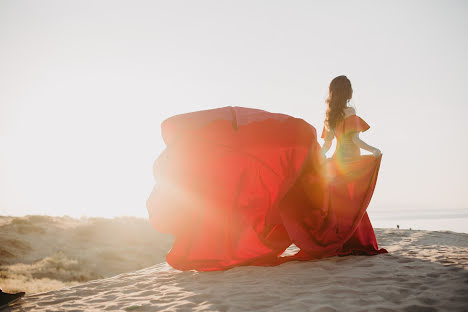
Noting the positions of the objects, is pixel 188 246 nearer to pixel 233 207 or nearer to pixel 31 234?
pixel 233 207

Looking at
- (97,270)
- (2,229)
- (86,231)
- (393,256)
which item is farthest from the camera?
(86,231)

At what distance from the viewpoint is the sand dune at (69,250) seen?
44.4 ft

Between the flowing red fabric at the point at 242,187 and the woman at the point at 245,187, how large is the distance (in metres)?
0.02

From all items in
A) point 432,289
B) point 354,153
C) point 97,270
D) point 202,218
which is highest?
point 354,153

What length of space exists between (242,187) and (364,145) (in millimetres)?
2380

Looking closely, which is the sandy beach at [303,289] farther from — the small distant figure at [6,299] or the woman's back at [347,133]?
the woman's back at [347,133]

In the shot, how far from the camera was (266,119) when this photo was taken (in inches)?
217

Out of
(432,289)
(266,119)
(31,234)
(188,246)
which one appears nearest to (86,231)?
(31,234)

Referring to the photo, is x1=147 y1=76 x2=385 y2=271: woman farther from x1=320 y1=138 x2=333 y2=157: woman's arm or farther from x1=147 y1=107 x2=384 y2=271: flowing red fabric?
x1=320 y1=138 x2=333 y2=157: woman's arm

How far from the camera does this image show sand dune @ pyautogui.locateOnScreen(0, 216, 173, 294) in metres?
13.5

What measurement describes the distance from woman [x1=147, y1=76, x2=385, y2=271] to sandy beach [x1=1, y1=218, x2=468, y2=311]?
430 mm

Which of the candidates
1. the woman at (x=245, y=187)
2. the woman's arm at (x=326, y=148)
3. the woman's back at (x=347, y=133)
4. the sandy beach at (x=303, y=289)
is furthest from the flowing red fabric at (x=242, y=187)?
the sandy beach at (x=303, y=289)

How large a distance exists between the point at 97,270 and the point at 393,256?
16159 mm

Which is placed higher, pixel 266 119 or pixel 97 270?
pixel 266 119
